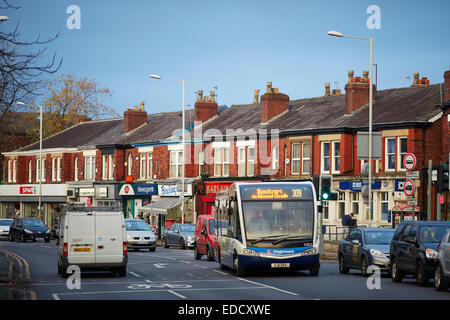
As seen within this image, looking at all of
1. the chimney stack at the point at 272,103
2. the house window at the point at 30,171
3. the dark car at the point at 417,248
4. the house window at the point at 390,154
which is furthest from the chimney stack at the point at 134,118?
the dark car at the point at 417,248

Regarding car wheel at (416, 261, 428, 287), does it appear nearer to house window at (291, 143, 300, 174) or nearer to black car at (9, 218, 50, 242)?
house window at (291, 143, 300, 174)

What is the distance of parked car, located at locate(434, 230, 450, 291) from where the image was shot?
65.9 ft

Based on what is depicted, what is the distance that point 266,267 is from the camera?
25719 millimetres

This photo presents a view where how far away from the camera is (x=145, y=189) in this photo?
67.1m

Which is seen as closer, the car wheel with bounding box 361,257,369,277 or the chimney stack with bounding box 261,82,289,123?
the car wheel with bounding box 361,257,369,277

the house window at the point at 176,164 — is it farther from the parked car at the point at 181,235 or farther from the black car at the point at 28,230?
the parked car at the point at 181,235

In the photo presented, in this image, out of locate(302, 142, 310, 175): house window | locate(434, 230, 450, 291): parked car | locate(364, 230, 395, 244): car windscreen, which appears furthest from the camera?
locate(302, 142, 310, 175): house window

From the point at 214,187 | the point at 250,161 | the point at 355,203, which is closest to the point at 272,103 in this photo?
the point at 250,161

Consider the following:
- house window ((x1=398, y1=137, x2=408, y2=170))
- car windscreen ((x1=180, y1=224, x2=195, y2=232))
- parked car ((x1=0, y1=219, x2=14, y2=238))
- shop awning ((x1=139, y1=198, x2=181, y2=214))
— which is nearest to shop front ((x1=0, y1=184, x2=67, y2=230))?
parked car ((x1=0, y1=219, x2=14, y2=238))

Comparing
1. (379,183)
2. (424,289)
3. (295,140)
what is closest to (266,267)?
(424,289)

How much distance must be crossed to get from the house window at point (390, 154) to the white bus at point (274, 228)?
22.4 metres

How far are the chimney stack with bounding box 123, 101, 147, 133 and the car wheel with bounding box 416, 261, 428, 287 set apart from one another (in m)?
51.4

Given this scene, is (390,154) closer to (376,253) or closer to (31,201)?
(376,253)
